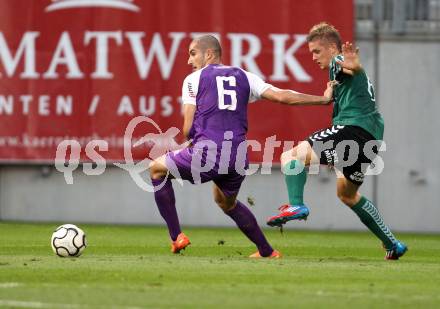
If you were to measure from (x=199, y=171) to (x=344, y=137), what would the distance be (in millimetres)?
1392

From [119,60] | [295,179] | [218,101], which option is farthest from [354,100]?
[119,60]

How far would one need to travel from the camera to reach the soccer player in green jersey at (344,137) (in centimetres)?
1137

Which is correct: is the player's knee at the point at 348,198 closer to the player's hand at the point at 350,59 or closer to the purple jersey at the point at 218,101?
the purple jersey at the point at 218,101

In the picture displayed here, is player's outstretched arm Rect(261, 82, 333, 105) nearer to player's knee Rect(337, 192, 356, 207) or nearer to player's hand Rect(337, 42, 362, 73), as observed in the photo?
player's hand Rect(337, 42, 362, 73)

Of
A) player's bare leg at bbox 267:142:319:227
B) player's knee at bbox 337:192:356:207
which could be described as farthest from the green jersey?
player's knee at bbox 337:192:356:207

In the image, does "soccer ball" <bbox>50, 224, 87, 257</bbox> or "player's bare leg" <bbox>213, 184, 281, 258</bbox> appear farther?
"player's bare leg" <bbox>213, 184, 281, 258</bbox>

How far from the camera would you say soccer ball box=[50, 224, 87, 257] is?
11461 millimetres

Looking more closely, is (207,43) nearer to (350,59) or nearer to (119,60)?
(350,59)

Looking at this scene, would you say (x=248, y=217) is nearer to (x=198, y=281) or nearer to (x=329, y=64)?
(x=329, y=64)

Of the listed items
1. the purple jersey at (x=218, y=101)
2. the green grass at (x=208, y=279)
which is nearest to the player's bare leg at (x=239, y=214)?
the green grass at (x=208, y=279)

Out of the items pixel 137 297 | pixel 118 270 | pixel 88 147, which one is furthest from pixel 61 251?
pixel 88 147

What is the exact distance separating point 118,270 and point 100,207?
10.3 m

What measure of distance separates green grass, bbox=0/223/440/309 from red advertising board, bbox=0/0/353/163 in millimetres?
5527

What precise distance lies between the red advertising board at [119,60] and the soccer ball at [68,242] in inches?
326
